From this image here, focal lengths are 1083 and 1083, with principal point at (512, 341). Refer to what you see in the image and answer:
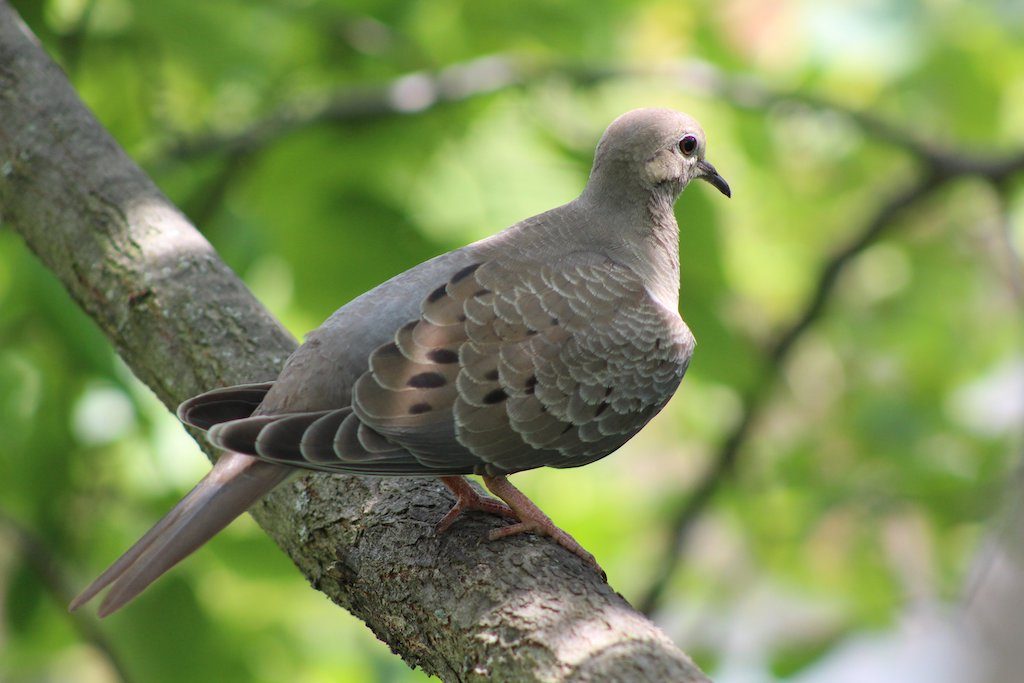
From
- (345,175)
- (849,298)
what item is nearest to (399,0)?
(345,175)

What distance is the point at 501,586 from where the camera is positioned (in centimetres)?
252

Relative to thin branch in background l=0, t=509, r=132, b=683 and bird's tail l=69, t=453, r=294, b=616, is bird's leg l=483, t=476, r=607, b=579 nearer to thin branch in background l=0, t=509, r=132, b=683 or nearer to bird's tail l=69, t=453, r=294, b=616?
bird's tail l=69, t=453, r=294, b=616

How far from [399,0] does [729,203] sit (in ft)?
7.54

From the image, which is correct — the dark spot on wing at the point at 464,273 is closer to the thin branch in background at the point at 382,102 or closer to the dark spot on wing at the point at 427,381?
the dark spot on wing at the point at 427,381

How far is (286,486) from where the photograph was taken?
2.98m

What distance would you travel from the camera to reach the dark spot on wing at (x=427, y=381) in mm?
2723

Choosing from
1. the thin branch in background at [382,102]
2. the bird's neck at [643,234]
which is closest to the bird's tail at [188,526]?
the bird's neck at [643,234]

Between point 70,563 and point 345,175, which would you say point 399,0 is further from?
point 70,563

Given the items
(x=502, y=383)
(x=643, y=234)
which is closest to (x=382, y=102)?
(x=643, y=234)

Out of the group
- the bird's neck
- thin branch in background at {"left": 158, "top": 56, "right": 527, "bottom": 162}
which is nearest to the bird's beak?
the bird's neck

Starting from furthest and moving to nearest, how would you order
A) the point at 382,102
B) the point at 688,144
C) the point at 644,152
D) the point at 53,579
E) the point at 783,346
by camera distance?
the point at 783,346 → the point at 382,102 → the point at 53,579 → the point at 688,144 → the point at 644,152

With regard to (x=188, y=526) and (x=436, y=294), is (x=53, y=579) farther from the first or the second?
(x=436, y=294)

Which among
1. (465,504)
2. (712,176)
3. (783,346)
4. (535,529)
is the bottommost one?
(783,346)

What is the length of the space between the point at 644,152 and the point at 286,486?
1502 mm
